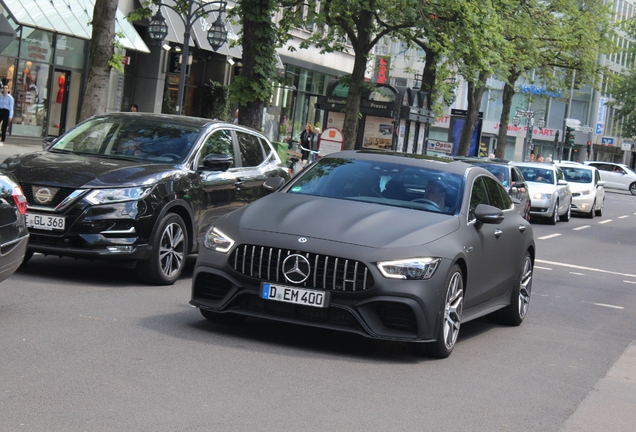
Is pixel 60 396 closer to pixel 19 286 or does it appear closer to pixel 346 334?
pixel 346 334

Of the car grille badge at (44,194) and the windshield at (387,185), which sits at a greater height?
the windshield at (387,185)

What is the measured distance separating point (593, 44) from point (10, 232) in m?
42.0

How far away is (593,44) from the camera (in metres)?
46.6

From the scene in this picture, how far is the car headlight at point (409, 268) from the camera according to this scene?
7.36m

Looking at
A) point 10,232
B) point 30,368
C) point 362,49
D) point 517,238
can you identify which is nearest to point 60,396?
point 30,368

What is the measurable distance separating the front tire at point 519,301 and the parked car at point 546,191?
18103 mm

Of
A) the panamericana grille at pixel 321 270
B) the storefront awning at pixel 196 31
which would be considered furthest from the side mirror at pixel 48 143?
the storefront awning at pixel 196 31

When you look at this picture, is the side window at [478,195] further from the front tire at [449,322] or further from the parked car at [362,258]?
the front tire at [449,322]

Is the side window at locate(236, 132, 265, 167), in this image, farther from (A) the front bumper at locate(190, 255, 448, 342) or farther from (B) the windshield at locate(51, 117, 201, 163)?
(A) the front bumper at locate(190, 255, 448, 342)

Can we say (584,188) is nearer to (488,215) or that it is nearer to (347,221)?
(488,215)

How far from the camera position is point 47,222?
9789mm

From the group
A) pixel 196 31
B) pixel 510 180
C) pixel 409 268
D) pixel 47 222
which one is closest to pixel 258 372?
pixel 409 268

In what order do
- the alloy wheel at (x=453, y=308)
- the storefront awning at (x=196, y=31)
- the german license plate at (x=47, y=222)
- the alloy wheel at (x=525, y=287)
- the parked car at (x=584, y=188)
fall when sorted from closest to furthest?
the alloy wheel at (x=453, y=308), the german license plate at (x=47, y=222), the alloy wheel at (x=525, y=287), the parked car at (x=584, y=188), the storefront awning at (x=196, y=31)

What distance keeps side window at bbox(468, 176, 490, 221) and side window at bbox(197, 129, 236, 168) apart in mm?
3190
